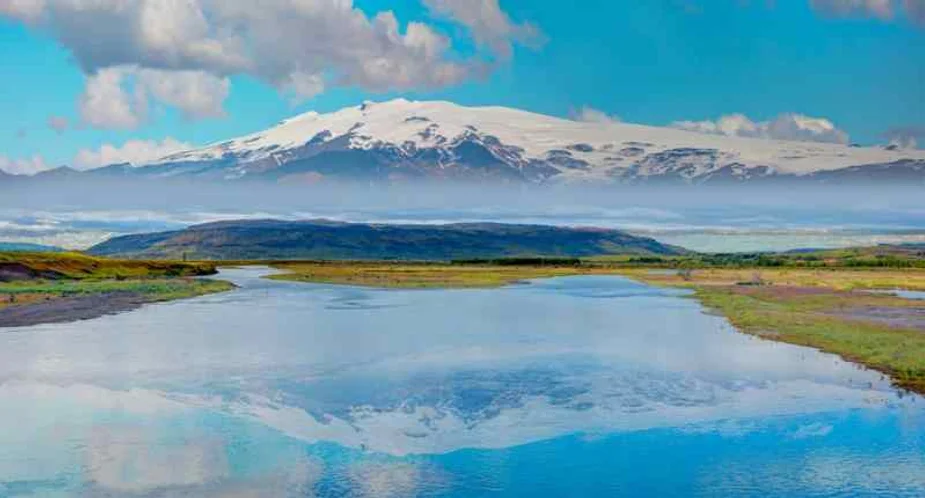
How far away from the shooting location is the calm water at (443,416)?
24625mm

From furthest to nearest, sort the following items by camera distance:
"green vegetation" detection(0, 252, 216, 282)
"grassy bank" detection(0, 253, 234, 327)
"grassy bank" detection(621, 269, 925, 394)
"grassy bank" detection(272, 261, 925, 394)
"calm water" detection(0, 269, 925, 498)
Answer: "green vegetation" detection(0, 252, 216, 282) < "grassy bank" detection(0, 253, 234, 327) < "grassy bank" detection(272, 261, 925, 394) < "grassy bank" detection(621, 269, 925, 394) < "calm water" detection(0, 269, 925, 498)

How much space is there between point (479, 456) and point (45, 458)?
12.0m

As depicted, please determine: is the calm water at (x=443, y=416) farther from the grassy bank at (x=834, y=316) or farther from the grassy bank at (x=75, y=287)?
the grassy bank at (x=75, y=287)

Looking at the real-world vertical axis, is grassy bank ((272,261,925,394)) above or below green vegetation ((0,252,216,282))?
above

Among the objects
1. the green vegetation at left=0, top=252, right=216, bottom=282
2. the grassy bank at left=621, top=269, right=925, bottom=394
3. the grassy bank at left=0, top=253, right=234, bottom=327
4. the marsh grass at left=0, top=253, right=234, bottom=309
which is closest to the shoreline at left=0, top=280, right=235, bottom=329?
the grassy bank at left=0, top=253, right=234, bottom=327

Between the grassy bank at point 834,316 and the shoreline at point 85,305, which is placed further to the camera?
the shoreline at point 85,305

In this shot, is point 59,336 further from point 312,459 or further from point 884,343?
point 884,343

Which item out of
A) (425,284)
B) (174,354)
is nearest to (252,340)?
(174,354)

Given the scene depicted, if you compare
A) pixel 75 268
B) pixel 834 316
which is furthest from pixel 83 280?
pixel 834 316

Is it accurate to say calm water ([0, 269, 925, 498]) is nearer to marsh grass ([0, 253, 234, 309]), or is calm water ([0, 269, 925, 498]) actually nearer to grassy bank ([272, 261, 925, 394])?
grassy bank ([272, 261, 925, 394])

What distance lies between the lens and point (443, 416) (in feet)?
107

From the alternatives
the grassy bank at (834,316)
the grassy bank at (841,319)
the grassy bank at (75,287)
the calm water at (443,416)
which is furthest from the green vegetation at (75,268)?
the grassy bank at (841,319)

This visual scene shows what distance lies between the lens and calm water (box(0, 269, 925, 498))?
2462 centimetres

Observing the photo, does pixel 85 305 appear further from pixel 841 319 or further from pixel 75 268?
pixel 841 319
